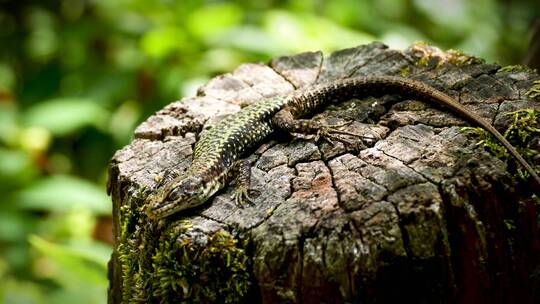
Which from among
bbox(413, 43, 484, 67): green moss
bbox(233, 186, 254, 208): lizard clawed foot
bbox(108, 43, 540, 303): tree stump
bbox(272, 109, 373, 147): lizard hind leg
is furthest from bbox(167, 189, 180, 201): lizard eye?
bbox(413, 43, 484, 67): green moss

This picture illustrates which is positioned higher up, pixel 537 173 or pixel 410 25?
pixel 410 25

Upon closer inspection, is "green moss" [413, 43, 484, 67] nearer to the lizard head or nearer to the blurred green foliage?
the blurred green foliage

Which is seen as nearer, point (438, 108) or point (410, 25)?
point (438, 108)

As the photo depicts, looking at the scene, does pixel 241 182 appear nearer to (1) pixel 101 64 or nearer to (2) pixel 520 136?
(2) pixel 520 136

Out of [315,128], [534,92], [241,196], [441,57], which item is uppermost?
[441,57]

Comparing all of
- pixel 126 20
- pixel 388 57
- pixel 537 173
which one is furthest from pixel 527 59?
pixel 126 20

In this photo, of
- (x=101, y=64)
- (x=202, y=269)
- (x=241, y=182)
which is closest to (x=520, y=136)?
(x=241, y=182)

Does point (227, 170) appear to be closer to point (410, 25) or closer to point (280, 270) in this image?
point (280, 270)
